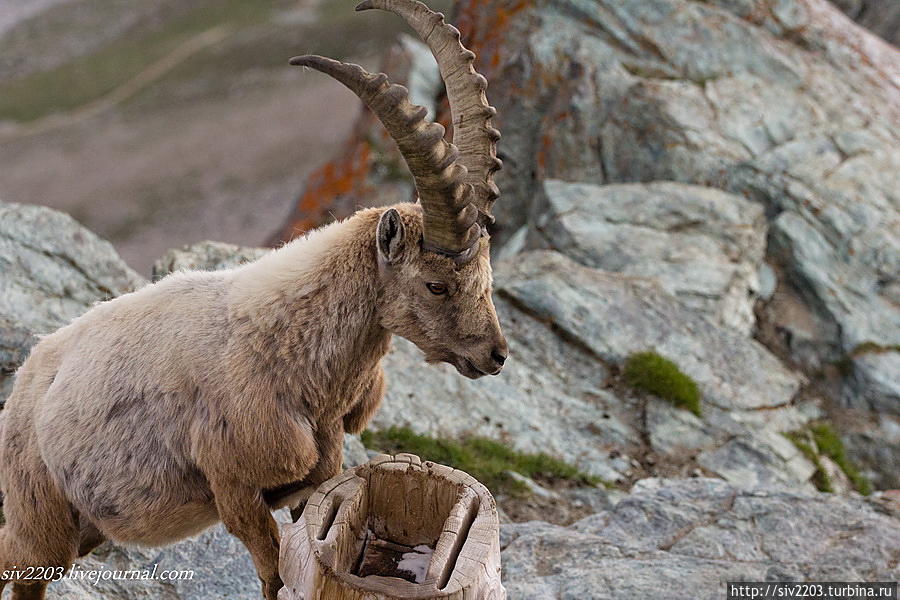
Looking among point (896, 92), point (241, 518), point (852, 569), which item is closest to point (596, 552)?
point (852, 569)

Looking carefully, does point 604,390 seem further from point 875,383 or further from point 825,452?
point 875,383

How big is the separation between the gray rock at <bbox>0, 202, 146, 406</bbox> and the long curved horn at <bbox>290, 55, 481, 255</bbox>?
5759mm

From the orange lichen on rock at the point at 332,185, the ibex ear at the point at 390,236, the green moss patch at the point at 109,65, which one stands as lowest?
the green moss patch at the point at 109,65

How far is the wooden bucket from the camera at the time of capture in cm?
449

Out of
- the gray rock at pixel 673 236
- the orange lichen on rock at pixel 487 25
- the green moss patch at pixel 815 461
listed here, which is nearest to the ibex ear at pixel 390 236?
the green moss patch at pixel 815 461

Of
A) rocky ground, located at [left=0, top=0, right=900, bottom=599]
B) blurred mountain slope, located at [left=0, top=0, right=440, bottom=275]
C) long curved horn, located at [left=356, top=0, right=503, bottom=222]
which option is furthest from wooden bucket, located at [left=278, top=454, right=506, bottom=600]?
blurred mountain slope, located at [left=0, top=0, right=440, bottom=275]

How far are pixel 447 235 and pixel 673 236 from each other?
29.3 ft

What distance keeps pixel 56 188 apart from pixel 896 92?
114ft

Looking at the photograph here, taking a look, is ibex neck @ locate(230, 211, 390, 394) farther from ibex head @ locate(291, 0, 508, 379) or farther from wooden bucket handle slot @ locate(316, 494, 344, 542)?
wooden bucket handle slot @ locate(316, 494, 344, 542)

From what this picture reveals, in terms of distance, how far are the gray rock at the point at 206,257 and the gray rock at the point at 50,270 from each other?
1.44ft

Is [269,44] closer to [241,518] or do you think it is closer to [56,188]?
[56,188]

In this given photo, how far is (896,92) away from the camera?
15.5 meters

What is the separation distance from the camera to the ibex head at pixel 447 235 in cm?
493

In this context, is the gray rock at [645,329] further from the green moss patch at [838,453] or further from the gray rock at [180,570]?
the gray rock at [180,570]
